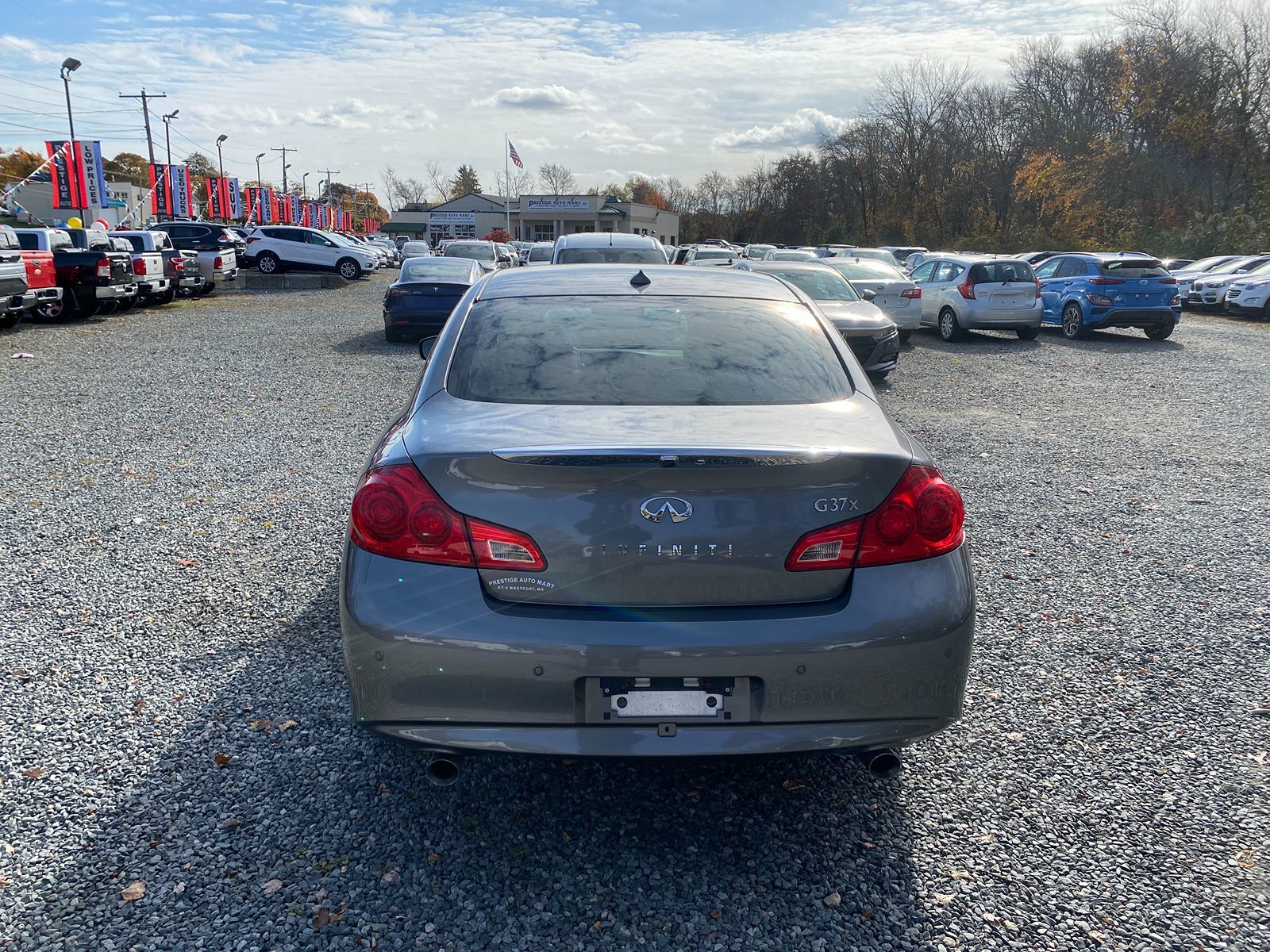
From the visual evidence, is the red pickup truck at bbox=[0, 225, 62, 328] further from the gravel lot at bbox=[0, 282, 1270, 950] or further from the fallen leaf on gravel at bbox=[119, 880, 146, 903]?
the fallen leaf on gravel at bbox=[119, 880, 146, 903]

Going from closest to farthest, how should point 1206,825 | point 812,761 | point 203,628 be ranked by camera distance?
point 1206,825
point 812,761
point 203,628

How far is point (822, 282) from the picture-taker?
14.0 meters

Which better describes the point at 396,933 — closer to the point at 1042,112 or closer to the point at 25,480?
the point at 25,480

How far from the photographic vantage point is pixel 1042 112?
5428cm

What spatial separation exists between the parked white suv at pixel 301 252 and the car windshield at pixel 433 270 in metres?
20.0

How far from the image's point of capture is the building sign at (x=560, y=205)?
89750 mm

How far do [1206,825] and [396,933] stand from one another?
2.48 m

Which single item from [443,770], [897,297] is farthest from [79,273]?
[443,770]

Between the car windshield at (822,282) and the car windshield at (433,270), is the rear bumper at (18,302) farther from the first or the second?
the car windshield at (822,282)

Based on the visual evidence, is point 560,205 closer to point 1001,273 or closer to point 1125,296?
point 1001,273

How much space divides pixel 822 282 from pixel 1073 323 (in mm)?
7169

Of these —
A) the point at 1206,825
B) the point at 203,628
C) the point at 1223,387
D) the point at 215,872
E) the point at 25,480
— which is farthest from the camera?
the point at 1223,387

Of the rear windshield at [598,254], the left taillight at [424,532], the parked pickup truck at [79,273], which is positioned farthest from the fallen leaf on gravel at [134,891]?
the parked pickup truck at [79,273]

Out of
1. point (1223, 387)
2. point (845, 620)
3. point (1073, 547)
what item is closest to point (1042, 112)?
point (1223, 387)
